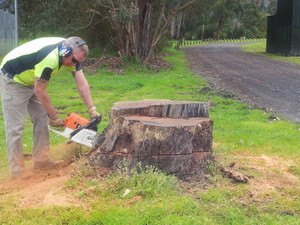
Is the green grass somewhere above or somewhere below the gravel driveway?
below

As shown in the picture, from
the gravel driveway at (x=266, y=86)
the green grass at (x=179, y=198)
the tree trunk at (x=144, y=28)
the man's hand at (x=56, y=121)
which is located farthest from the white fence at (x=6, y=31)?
the man's hand at (x=56, y=121)

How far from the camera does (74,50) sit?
5.05 m

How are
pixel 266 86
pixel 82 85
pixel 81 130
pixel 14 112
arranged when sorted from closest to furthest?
pixel 81 130 → pixel 14 112 → pixel 82 85 → pixel 266 86

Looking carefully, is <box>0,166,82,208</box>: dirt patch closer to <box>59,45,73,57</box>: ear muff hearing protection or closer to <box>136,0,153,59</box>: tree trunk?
<box>59,45,73,57</box>: ear muff hearing protection

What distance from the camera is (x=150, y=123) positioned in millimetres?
5078

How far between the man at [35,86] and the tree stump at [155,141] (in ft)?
1.56

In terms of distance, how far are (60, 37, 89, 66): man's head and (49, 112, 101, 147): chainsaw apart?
0.78m

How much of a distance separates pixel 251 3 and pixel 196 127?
2615 inches

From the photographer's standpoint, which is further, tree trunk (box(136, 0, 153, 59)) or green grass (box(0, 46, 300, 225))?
tree trunk (box(136, 0, 153, 59))

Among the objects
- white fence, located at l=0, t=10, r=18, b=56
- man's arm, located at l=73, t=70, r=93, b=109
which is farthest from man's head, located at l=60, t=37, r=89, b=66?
white fence, located at l=0, t=10, r=18, b=56

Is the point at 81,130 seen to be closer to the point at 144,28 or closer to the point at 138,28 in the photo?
the point at 138,28

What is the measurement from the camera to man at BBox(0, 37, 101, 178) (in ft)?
16.6

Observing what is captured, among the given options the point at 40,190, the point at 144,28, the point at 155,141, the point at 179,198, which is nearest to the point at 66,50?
the point at 155,141

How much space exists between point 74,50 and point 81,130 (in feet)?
3.23
